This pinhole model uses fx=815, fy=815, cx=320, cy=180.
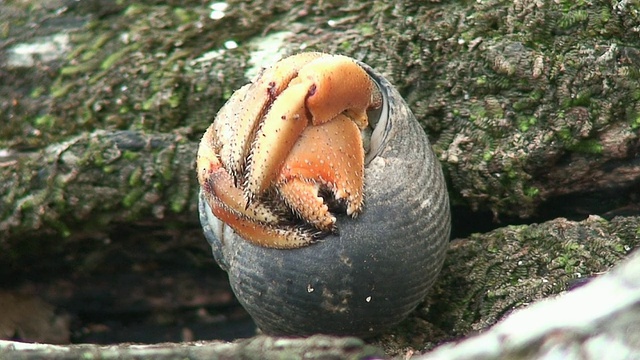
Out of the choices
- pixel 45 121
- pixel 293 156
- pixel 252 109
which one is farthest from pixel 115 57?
pixel 293 156

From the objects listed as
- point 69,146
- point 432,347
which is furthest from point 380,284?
point 69,146

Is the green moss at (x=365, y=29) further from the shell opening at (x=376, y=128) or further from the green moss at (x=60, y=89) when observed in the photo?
the green moss at (x=60, y=89)

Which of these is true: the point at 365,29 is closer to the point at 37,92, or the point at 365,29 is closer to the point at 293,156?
the point at 293,156

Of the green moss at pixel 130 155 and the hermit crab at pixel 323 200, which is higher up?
the hermit crab at pixel 323 200

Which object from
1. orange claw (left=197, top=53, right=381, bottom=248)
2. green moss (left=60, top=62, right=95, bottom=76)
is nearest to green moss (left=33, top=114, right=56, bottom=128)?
green moss (left=60, top=62, right=95, bottom=76)

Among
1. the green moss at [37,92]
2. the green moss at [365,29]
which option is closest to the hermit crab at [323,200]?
the green moss at [365,29]

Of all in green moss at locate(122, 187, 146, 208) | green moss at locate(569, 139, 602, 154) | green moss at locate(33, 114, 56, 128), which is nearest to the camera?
green moss at locate(569, 139, 602, 154)

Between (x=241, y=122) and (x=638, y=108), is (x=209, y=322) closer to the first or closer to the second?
(x=241, y=122)

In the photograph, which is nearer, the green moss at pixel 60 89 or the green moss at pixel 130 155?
the green moss at pixel 130 155

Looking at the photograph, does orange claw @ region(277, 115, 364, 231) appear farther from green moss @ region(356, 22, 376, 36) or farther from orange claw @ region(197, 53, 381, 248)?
green moss @ region(356, 22, 376, 36)
